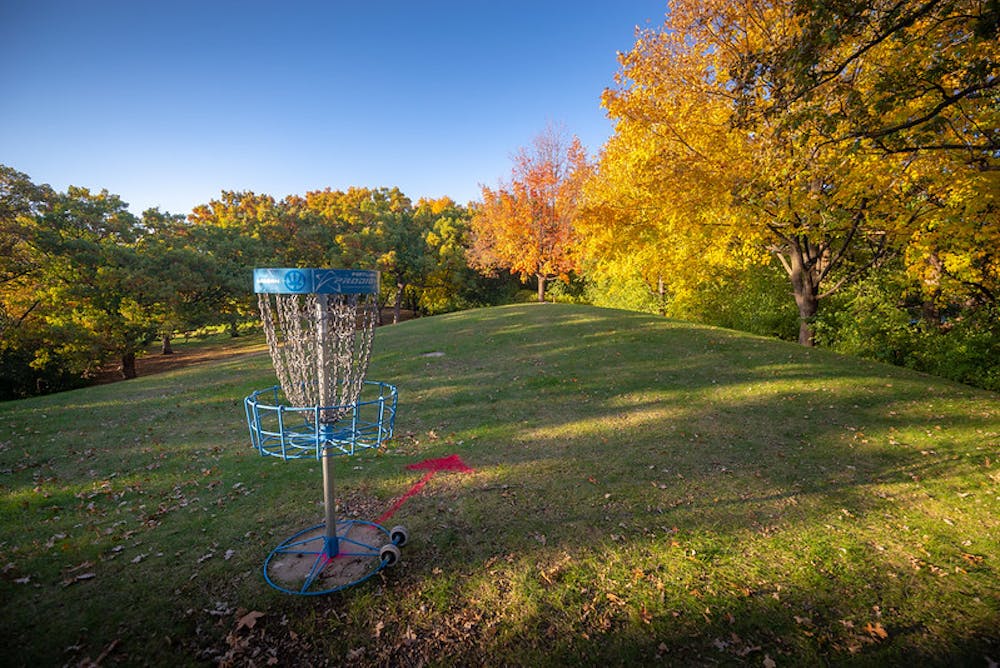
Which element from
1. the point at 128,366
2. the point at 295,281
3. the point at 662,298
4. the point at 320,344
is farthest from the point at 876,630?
the point at 128,366

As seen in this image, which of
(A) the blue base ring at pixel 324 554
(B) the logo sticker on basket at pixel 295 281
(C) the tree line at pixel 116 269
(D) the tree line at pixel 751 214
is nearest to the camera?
(B) the logo sticker on basket at pixel 295 281

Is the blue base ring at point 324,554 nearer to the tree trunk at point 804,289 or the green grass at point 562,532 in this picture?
the green grass at point 562,532

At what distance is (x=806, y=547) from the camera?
453 centimetres

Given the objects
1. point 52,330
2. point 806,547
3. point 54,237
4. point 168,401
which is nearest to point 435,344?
point 168,401

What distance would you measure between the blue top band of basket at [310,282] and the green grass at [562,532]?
117 inches

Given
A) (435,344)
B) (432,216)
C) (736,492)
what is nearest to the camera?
(736,492)

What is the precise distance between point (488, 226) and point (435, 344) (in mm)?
14335

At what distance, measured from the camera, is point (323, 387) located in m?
3.53

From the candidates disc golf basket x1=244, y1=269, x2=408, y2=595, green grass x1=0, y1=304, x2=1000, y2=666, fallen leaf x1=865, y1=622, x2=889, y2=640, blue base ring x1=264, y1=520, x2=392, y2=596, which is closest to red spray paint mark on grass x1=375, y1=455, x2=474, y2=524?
green grass x1=0, y1=304, x2=1000, y2=666

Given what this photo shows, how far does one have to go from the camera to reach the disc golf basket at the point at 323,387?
325 cm

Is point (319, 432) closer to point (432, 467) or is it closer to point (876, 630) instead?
point (432, 467)

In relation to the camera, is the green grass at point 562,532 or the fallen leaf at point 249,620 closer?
the green grass at point 562,532

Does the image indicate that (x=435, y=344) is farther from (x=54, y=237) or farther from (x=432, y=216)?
(x=432, y=216)

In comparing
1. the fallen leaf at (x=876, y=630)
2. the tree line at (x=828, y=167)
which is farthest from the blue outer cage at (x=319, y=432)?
the tree line at (x=828, y=167)
